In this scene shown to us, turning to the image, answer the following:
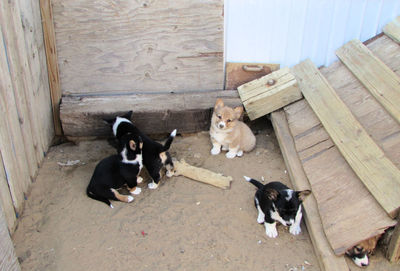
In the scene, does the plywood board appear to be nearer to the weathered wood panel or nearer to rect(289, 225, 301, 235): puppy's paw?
rect(289, 225, 301, 235): puppy's paw

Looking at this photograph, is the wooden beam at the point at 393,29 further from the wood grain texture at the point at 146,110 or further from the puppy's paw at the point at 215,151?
the puppy's paw at the point at 215,151

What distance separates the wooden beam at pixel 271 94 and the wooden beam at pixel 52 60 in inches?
92.7

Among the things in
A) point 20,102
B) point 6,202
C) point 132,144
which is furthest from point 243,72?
point 6,202

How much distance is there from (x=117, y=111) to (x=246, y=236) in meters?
2.27

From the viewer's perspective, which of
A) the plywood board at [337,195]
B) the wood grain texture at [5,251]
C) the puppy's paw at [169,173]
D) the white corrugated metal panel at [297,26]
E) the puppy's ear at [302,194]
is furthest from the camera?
the white corrugated metal panel at [297,26]

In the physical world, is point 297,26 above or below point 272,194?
above

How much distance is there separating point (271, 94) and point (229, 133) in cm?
78

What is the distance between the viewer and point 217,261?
361 centimetres

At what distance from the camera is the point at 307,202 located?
3963 mm

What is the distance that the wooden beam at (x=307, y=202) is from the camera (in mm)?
3441

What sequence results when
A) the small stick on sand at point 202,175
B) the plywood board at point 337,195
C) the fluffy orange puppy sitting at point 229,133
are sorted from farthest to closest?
the fluffy orange puppy sitting at point 229,133
the small stick on sand at point 202,175
the plywood board at point 337,195

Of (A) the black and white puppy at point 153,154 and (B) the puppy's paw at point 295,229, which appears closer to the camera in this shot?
(B) the puppy's paw at point 295,229

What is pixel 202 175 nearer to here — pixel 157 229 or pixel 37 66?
pixel 157 229

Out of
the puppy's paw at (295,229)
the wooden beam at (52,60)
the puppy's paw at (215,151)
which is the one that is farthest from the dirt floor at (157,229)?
the wooden beam at (52,60)
